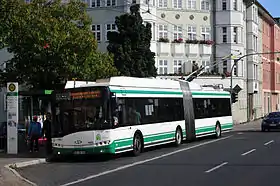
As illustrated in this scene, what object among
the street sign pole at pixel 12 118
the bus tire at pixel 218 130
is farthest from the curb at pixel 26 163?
the bus tire at pixel 218 130

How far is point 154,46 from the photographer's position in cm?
4750

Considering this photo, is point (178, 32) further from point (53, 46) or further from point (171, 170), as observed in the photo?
point (171, 170)

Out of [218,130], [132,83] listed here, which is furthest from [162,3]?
[132,83]

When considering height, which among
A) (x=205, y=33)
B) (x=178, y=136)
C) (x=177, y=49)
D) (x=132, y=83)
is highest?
(x=205, y=33)

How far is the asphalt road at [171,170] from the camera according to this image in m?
13.0

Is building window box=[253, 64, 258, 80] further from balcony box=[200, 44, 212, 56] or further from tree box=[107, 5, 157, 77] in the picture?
tree box=[107, 5, 157, 77]

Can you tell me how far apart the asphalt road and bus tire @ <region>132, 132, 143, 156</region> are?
0.32 m

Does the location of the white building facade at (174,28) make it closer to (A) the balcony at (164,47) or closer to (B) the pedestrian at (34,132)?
(A) the balcony at (164,47)

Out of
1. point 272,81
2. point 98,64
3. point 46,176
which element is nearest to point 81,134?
point 46,176

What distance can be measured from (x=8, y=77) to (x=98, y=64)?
4723 mm

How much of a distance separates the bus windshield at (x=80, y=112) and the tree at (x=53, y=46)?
525cm

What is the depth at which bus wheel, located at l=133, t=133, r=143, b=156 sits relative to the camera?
20328mm

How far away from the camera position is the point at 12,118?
818 inches

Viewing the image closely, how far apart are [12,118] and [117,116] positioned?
15.4ft
